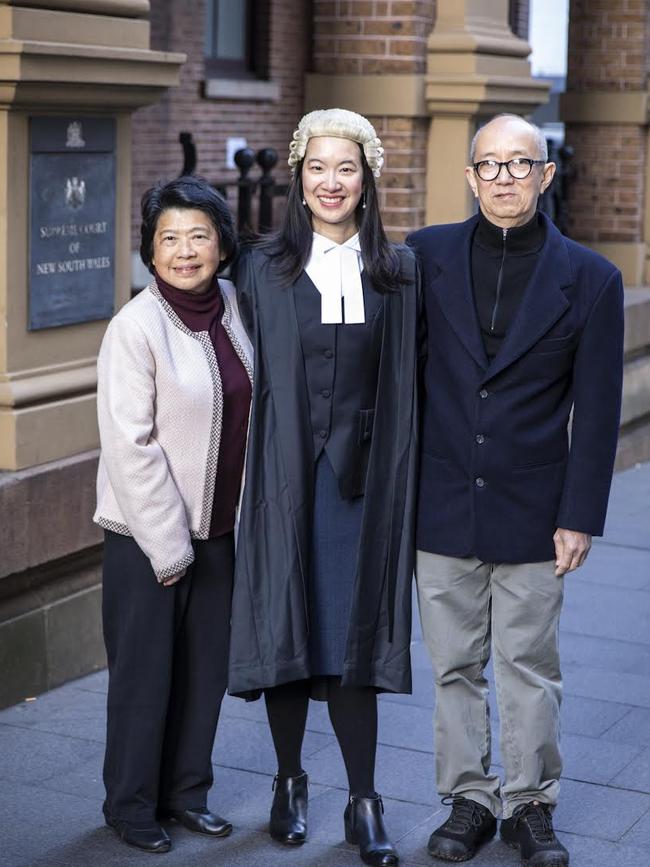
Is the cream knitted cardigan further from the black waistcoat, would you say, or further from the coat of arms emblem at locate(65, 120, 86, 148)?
the coat of arms emblem at locate(65, 120, 86, 148)

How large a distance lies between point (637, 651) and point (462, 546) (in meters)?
2.62

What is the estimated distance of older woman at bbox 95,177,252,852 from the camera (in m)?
4.33

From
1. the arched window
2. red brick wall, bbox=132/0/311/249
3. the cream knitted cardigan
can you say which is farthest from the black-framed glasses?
the arched window

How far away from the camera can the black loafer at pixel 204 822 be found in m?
4.67

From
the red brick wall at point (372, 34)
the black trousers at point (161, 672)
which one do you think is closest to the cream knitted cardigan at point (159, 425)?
the black trousers at point (161, 672)

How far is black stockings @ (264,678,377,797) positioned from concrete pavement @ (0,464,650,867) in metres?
0.24

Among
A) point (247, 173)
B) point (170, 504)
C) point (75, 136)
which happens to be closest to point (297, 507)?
point (170, 504)

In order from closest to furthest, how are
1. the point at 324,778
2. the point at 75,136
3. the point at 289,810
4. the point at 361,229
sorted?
the point at 361,229
the point at 289,810
the point at 324,778
the point at 75,136

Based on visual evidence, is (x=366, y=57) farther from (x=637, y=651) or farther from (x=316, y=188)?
(x=316, y=188)

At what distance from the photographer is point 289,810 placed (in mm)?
4645

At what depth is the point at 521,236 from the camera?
441 cm

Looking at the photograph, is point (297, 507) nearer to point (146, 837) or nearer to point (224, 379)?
A: point (224, 379)

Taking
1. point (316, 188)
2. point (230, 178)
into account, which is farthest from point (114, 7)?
point (230, 178)

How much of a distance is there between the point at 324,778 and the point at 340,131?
206 cm
